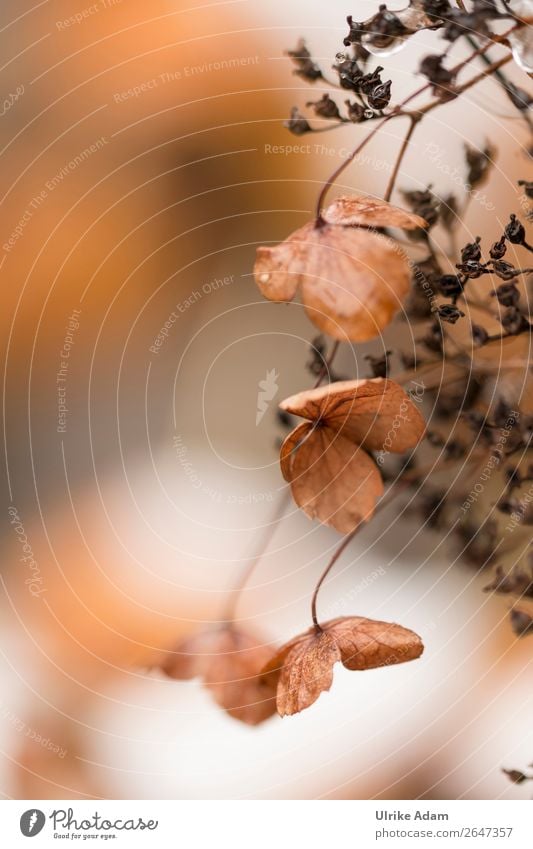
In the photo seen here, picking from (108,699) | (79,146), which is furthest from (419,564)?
(79,146)

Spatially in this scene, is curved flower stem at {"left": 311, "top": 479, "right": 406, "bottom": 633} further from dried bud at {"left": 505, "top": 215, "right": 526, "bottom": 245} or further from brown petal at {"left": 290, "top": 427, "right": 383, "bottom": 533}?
dried bud at {"left": 505, "top": 215, "right": 526, "bottom": 245}

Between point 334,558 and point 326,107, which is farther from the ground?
point 326,107

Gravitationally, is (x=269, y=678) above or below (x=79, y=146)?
below

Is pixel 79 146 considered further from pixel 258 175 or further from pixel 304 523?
pixel 304 523

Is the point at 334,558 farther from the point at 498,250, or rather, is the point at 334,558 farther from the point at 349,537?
the point at 498,250

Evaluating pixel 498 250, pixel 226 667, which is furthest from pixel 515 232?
pixel 226 667
